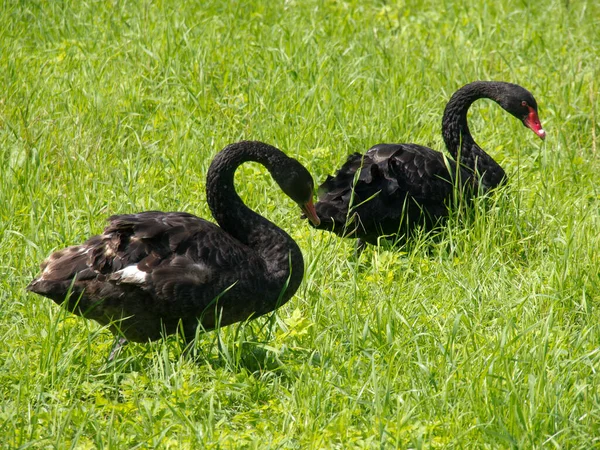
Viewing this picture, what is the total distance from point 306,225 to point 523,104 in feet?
5.70

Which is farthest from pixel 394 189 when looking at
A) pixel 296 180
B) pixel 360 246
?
pixel 296 180

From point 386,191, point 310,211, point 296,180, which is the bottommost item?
point 386,191

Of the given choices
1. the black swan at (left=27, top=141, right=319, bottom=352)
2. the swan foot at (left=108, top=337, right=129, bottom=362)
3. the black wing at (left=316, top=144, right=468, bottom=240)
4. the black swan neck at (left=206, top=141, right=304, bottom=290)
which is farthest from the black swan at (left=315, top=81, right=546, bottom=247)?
the swan foot at (left=108, top=337, right=129, bottom=362)

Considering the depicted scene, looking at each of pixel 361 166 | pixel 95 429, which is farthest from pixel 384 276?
pixel 95 429

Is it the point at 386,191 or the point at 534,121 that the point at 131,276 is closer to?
the point at 386,191

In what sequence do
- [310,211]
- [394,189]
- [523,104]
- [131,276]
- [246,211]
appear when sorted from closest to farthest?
[131,276] → [246,211] → [310,211] → [394,189] → [523,104]

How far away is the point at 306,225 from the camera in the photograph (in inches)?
226

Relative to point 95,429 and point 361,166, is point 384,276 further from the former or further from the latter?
point 95,429

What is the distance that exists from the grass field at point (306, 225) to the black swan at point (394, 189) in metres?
0.17

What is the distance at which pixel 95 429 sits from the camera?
11.9 ft

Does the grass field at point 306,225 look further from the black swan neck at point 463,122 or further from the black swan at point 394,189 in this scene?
the black swan neck at point 463,122

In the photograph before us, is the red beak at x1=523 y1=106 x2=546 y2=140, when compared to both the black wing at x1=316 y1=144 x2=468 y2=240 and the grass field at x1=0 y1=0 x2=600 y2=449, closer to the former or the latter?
the grass field at x1=0 y1=0 x2=600 y2=449

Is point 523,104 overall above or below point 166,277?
above

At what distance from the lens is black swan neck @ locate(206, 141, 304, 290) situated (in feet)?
14.6
